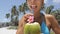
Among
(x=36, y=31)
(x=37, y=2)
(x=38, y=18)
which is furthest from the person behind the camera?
(x=38, y=18)

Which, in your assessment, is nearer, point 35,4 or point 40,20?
point 35,4

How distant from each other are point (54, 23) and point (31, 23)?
0.30 metres

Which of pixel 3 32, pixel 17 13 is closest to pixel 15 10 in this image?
pixel 17 13

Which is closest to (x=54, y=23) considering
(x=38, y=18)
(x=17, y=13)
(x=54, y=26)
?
(x=54, y=26)

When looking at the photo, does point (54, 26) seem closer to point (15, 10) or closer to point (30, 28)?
point (30, 28)

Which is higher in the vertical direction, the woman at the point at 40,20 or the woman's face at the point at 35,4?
the woman's face at the point at 35,4

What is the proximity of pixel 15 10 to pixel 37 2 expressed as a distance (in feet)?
18.1

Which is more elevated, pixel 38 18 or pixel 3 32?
pixel 38 18

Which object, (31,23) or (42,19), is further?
(42,19)

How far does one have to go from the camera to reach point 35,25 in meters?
0.46

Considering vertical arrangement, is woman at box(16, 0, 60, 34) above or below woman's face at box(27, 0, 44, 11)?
below

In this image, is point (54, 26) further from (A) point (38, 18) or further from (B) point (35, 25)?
(B) point (35, 25)

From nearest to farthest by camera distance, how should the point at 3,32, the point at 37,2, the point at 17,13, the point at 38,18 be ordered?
the point at 37,2 → the point at 38,18 → the point at 17,13 → the point at 3,32

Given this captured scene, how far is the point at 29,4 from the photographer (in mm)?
570
